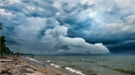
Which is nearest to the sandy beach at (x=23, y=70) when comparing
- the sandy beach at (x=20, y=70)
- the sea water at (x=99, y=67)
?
the sandy beach at (x=20, y=70)

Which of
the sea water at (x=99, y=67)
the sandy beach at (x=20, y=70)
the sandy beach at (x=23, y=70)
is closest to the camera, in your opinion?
the sandy beach at (x=20, y=70)

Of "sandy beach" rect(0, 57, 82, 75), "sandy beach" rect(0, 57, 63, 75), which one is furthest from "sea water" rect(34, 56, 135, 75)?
"sandy beach" rect(0, 57, 63, 75)

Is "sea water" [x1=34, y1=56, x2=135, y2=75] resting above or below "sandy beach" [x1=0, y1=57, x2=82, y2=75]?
below

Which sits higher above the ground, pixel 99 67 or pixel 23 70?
pixel 23 70

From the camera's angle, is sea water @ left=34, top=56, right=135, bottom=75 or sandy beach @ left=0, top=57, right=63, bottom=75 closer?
sandy beach @ left=0, top=57, right=63, bottom=75

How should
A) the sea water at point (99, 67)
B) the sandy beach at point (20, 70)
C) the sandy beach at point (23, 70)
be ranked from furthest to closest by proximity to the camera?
the sea water at point (99, 67), the sandy beach at point (23, 70), the sandy beach at point (20, 70)

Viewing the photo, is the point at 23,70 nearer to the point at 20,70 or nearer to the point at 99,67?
the point at 20,70

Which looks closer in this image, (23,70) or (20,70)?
(20,70)

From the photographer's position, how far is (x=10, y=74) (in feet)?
44.3

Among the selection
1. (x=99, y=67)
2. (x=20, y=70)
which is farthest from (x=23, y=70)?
(x=99, y=67)

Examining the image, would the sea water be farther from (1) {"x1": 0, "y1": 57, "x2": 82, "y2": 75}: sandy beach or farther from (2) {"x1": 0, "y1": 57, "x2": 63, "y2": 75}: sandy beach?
(2) {"x1": 0, "y1": 57, "x2": 63, "y2": 75}: sandy beach

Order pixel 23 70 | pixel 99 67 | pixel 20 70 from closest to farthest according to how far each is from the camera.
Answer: pixel 20 70 < pixel 23 70 < pixel 99 67

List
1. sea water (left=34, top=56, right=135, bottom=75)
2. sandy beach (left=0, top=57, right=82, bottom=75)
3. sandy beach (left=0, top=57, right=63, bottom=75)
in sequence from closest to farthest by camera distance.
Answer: sandy beach (left=0, top=57, right=63, bottom=75)
sandy beach (left=0, top=57, right=82, bottom=75)
sea water (left=34, top=56, right=135, bottom=75)

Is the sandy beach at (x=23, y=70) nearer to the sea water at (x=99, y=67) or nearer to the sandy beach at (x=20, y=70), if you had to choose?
the sandy beach at (x=20, y=70)
